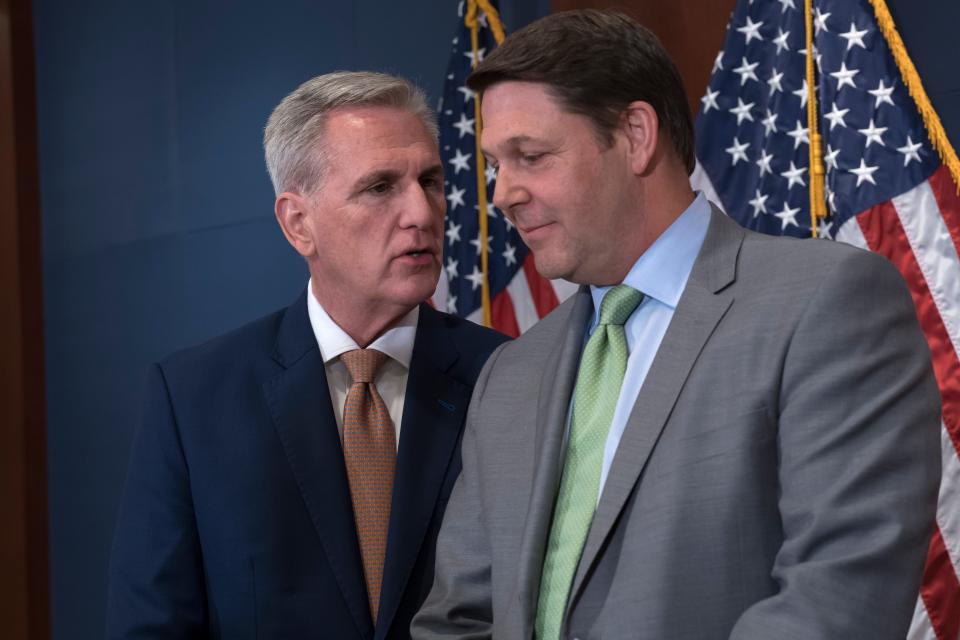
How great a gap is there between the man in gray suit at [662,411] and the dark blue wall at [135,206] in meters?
2.63

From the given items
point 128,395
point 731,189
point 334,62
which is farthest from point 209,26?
point 731,189

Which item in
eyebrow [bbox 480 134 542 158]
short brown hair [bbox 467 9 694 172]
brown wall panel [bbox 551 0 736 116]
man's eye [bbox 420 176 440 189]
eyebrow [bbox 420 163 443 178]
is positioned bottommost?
man's eye [bbox 420 176 440 189]

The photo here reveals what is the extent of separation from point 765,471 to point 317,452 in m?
0.91

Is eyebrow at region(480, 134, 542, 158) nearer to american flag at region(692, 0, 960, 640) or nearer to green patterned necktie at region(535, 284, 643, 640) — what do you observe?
green patterned necktie at region(535, 284, 643, 640)

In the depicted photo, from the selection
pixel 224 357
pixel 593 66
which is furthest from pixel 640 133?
pixel 224 357

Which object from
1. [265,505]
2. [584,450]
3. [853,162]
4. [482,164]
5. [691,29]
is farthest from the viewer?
[482,164]

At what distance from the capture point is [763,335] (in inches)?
55.2

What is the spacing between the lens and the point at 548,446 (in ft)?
5.15

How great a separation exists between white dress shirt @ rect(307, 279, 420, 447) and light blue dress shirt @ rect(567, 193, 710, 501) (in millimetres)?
643

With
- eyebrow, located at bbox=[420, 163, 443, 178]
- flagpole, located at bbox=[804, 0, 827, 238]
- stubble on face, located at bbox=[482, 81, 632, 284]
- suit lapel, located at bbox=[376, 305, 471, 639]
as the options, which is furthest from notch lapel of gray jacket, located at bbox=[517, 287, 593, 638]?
flagpole, located at bbox=[804, 0, 827, 238]

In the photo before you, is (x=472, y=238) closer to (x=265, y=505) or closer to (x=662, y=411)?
(x=265, y=505)

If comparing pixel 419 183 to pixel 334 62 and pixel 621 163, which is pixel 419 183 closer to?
pixel 621 163

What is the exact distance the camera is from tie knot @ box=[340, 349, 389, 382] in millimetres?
2088

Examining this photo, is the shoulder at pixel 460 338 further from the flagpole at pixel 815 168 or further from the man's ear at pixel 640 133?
the flagpole at pixel 815 168
